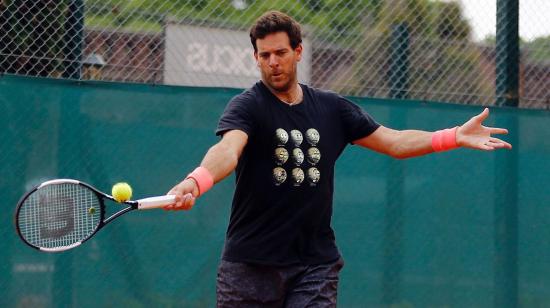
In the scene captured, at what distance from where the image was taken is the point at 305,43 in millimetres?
6992

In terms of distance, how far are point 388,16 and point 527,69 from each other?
1.23 m

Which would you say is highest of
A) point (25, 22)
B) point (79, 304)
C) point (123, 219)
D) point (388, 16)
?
point (388, 16)

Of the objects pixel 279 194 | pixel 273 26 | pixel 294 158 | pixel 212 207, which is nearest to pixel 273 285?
pixel 279 194

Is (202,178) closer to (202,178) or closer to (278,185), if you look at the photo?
(202,178)

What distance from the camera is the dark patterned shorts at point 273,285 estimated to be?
421cm

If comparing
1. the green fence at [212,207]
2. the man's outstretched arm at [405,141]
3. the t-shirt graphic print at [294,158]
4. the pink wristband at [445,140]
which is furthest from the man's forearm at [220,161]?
the green fence at [212,207]

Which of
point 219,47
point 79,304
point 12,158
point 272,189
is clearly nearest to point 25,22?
point 12,158

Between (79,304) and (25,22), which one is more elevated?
(25,22)

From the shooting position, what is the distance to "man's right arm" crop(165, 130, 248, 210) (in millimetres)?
3594

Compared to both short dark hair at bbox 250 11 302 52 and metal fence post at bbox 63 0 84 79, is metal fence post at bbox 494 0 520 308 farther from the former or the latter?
short dark hair at bbox 250 11 302 52

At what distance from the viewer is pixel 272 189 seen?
420cm

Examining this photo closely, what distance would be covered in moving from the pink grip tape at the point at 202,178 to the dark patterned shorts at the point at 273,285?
0.59 metres

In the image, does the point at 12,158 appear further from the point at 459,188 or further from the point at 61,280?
the point at 459,188

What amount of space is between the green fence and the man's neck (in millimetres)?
2076
